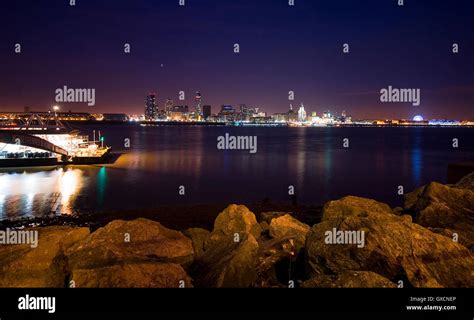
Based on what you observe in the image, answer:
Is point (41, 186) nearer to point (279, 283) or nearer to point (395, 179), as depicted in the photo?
point (279, 283)

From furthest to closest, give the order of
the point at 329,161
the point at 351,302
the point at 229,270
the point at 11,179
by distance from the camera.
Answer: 1. the point at 329,161
2. the point at 11,179
3. the point at 229,270
4. the point at 351,302

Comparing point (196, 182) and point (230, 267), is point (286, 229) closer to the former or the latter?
point (230, 267)

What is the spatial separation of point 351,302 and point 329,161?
50.6m

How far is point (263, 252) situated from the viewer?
1099cm

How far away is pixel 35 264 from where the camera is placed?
30.5 ft

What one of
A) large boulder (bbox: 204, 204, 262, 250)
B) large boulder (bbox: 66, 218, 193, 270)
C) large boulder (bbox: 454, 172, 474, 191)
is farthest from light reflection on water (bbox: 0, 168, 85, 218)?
large boulder (bbox: 454, 172, 474, 191)

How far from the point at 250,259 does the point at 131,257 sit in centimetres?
291

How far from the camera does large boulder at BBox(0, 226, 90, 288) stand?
903 centimetres

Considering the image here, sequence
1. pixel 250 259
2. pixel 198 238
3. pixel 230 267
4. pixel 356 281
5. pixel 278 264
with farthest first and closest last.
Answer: pixel 198 238 → pixel 278 264 → pixel 250 259 → pixel 230 267 → pixel 356 281

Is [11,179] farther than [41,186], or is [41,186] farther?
[11,179]

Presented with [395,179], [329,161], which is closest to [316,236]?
[395,179]

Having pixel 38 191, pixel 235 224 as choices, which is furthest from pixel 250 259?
pixel 38 191

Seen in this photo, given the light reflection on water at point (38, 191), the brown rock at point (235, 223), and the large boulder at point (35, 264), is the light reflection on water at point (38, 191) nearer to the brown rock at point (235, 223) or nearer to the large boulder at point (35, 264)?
the brown rock at point (235, 223)

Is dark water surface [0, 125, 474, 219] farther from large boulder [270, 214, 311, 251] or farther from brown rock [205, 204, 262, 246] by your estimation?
large boulder [270, 214, 311, 251]
